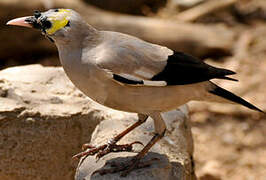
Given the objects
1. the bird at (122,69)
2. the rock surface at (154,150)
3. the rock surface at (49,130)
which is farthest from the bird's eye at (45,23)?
the rock surface at (154,150)

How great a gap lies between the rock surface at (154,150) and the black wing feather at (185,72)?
2.05ft

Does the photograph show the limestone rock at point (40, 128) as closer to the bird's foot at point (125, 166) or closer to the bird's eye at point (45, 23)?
the bird's foot at point (125, 166)

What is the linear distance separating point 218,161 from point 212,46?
2.48 meters

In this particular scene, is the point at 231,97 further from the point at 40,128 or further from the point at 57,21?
the point at 40,128

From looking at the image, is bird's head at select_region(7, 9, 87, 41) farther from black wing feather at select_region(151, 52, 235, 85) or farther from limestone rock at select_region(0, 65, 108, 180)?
limestone rock at select_region(0, 65, 108, 180)

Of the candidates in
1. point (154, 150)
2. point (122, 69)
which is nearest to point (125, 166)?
point (154, 150)

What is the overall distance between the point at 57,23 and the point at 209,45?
4.63 metres

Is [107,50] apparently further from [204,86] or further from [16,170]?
[16,170]

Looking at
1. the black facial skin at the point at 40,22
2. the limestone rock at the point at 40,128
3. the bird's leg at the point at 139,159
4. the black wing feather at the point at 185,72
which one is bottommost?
the limestone rock at the point at 40,128

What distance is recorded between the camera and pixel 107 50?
9.91 ft

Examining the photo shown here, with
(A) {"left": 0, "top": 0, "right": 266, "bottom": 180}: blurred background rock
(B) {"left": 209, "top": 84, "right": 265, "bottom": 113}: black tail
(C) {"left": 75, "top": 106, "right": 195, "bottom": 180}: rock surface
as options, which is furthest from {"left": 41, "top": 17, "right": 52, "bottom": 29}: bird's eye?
(A) {"left": 0, "top": 0, "right": 266, "bottom": 180}: blurred background rock

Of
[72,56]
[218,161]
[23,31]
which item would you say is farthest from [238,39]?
[72,56]

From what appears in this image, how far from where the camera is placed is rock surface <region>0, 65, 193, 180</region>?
3.60m

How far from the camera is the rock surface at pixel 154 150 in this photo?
3.13m
